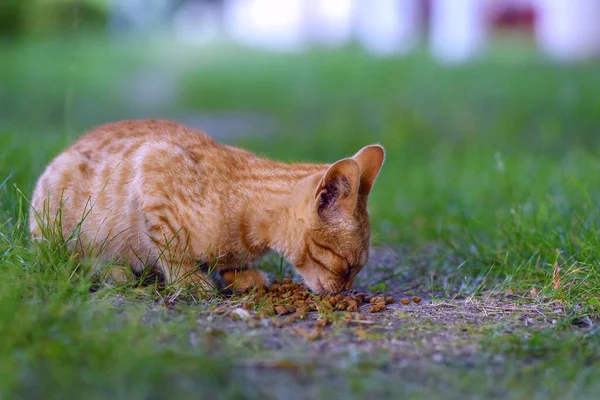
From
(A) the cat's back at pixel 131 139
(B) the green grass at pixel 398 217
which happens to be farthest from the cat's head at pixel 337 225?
(A) the cat's back at pixel 131 139

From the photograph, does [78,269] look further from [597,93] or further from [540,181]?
[597,93]

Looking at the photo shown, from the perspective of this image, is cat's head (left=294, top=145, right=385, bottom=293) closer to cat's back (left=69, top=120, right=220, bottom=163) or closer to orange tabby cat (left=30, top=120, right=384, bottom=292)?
orange tabby cat (left=30, top=120, right=384, bottom=292)

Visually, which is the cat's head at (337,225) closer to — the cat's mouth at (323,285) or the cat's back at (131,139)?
the cat's mouth at (323,285)

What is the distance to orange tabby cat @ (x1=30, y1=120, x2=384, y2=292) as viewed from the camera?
3.94m

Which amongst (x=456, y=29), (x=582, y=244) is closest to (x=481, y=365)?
(x=582, y=244)

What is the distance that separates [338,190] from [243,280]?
76 cm

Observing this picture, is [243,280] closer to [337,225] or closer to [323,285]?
[323,285]

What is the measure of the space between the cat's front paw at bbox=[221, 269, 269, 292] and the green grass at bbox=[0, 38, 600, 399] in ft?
1.10

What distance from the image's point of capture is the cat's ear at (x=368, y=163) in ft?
13.5

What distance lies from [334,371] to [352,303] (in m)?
1.00

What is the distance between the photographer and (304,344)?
325 centimetres

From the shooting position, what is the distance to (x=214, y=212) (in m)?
3.98

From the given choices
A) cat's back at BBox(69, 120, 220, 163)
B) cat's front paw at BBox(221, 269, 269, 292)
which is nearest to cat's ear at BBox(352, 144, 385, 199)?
cat's front paw at BBox(221, 269, 269, 292)

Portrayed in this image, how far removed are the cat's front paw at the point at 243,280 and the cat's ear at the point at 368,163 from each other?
0.73m
